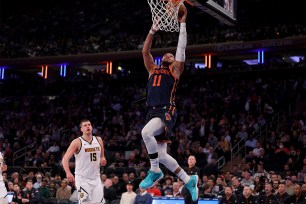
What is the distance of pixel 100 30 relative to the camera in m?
36.7

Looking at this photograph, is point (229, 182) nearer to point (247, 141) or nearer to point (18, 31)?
point (247, 141)

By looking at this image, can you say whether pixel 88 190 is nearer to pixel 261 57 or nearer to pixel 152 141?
pixel 152 141

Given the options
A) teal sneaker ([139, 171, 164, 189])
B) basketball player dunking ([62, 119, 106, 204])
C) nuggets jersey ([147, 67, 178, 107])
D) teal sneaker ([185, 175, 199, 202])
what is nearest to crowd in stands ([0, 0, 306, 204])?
basketball player dunking ([62, 119, 106, 204])

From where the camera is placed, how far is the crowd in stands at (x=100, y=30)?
99.9ft

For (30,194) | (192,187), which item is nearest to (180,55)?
(192,187)

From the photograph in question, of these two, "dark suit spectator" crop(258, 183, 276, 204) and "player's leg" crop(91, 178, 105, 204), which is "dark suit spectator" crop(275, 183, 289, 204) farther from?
"player's leg" crop(91, 178, 105, 204)

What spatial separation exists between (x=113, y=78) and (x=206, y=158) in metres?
11.9

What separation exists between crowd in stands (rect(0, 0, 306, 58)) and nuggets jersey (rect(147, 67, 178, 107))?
2057 cm

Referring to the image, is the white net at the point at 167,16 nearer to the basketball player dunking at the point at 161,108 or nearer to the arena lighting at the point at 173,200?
the basketball player dunking at the point at 161,108

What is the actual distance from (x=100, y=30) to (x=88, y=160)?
2602cm

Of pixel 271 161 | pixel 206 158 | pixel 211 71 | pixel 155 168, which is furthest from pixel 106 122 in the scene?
pixel 155 168

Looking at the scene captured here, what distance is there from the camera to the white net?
9.55m

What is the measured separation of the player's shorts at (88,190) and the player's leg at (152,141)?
7.68 feet

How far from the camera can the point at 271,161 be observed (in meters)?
21.7
